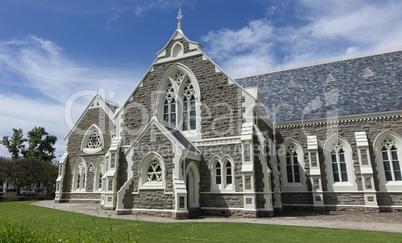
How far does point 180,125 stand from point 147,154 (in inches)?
140

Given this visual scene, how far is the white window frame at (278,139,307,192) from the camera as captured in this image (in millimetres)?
19375

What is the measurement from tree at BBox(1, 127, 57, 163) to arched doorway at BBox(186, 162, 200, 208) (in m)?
40.3

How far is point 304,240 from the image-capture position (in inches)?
324

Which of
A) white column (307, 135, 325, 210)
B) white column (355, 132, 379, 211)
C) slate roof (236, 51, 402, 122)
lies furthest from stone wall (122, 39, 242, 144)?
A: white column (355, 132, 379, 211)

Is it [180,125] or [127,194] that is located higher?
[180,125]

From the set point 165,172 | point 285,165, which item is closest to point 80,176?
point 165,172

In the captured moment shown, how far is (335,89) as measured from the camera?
21.3 metres

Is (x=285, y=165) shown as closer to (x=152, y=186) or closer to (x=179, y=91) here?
(x=179, y=91)

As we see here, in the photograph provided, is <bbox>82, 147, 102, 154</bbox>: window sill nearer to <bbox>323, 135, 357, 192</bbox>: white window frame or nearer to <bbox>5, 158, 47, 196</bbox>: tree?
<bbox>5, 158, 47, 196</bbox>: tree

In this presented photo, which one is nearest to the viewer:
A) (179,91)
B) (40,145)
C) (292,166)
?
(179,91)

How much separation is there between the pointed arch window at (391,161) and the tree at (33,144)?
48.5 meters

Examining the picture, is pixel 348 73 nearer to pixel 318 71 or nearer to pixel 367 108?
pixel 318 71

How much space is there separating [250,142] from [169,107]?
21.5 feet

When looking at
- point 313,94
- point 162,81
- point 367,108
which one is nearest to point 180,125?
point 162,81
